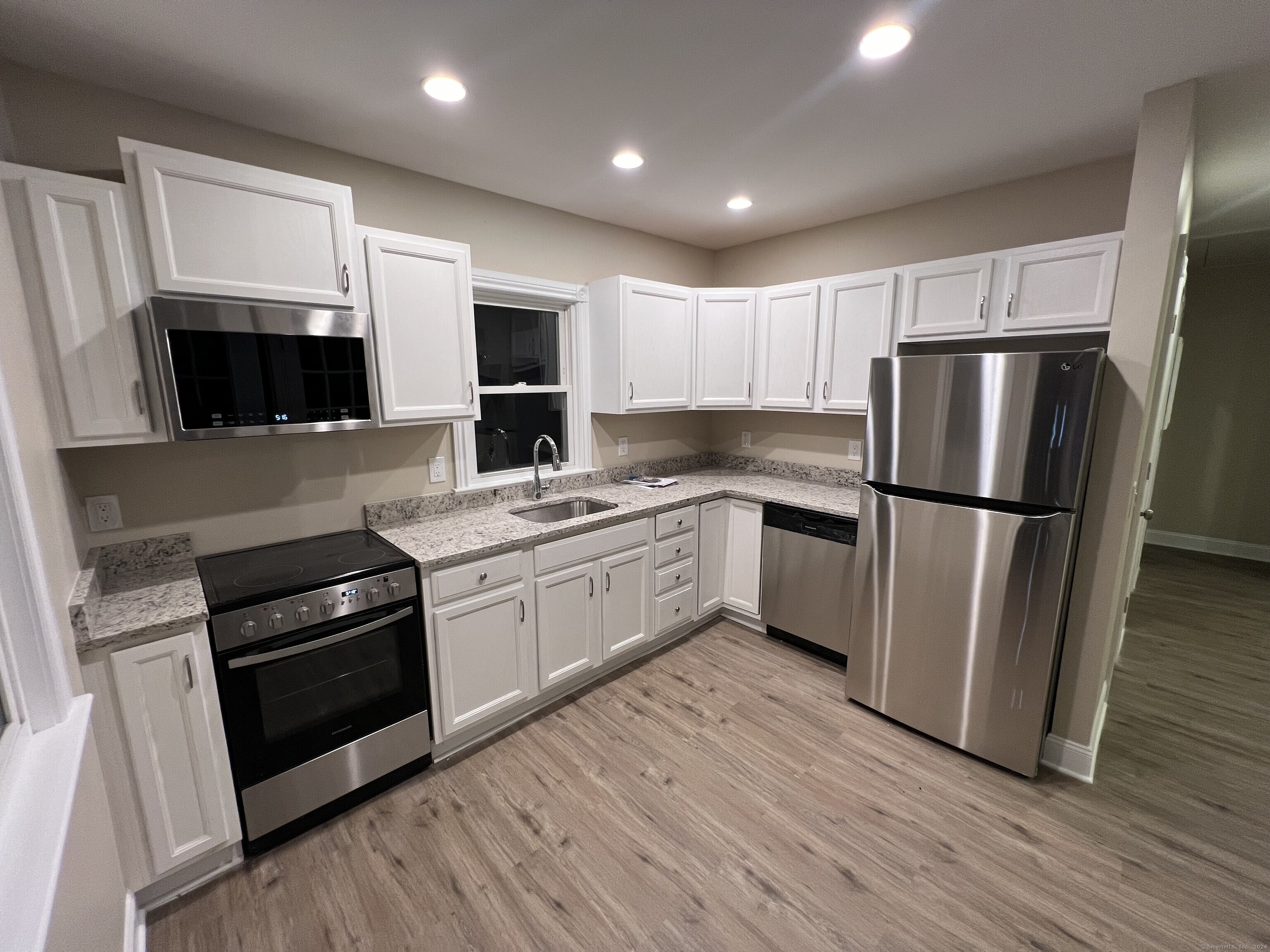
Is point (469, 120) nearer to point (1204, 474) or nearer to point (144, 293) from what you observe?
point (144, 293)

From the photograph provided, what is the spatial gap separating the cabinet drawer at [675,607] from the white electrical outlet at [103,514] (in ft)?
7.79

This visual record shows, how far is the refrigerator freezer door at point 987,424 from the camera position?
6.33 feet

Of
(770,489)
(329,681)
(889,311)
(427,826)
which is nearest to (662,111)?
(889,311)

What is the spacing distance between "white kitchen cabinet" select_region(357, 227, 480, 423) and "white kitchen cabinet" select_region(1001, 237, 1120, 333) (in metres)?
2.51

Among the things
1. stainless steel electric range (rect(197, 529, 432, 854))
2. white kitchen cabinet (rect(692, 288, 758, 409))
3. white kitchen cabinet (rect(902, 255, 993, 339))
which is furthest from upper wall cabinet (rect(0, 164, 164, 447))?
white kitchen cabinet (rect(902, 255, 993, 339))

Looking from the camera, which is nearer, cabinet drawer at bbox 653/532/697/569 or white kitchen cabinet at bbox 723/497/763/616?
cabinet drawer at bbox 653/532/697/569

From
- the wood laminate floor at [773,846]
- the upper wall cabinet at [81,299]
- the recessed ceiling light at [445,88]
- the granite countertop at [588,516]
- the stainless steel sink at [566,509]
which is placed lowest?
the wood laminate floor at [773,846]

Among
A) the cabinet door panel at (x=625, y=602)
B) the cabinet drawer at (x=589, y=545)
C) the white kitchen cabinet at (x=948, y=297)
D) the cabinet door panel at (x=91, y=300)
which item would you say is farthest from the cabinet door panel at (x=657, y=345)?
the cabinet door panel at (x=91, y=300)

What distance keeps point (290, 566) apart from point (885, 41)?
2.65 metres

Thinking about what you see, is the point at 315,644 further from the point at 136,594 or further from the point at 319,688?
the point at 136,594

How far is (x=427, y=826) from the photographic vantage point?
1968 millimetres

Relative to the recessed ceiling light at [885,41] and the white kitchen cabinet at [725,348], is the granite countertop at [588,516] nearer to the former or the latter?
the white kitchen cabinet at [725,348]

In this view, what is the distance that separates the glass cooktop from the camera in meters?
1.75

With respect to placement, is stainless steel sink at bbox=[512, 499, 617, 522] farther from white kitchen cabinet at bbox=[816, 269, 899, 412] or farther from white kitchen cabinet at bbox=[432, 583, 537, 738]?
white kitchen cabinet at bbox=[816, 269, 899, 412]
